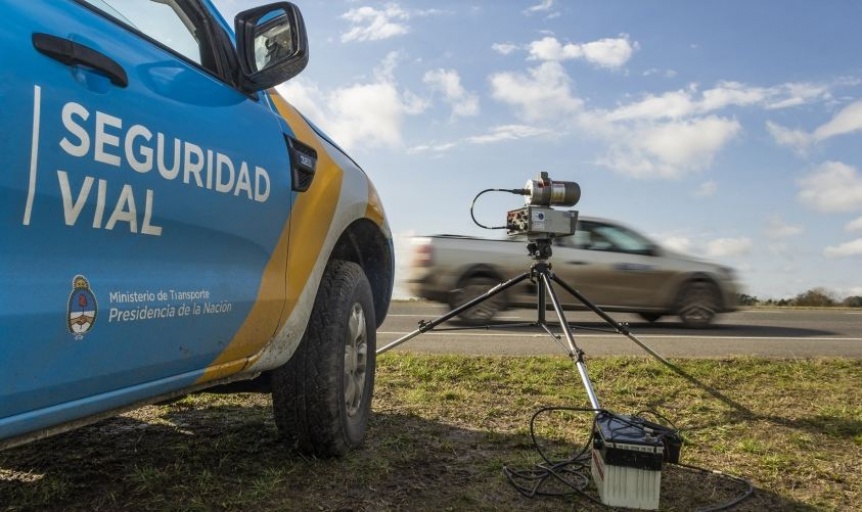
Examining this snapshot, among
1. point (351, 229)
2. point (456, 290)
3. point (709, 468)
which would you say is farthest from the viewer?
point (456, 290)

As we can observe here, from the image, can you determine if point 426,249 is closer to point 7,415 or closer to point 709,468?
point 709,468

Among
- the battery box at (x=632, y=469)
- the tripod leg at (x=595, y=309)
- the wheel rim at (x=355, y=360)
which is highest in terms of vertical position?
the tripod leg at (x=595, y=309)

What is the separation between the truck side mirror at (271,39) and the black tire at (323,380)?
0.85 meters

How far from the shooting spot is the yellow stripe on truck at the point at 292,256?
2.14 metres

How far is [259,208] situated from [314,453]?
1070mm

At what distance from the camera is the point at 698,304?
31.8 feet

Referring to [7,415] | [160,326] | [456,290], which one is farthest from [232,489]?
[456,290]

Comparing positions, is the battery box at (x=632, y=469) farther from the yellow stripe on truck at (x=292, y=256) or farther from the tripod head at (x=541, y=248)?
the tripod head at (x=541, y=248)

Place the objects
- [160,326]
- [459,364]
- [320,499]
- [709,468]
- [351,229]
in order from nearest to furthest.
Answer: [160,326] → [320,499] → [709,468] → [351,229] → [459,364]

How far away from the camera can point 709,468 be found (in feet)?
9.23

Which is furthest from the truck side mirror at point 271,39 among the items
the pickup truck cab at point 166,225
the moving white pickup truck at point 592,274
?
the moving white pickup truck at point 592,274

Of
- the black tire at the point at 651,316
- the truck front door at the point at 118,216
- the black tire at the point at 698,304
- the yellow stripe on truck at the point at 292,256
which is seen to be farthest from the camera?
the black tire at the point at 651,316

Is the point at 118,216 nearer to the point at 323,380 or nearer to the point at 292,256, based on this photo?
the point at 292,256

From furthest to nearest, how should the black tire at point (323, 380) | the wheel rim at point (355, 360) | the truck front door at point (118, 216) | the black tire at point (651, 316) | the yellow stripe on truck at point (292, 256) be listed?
the black tire at point (651, 316) → the wheel rim at point (355, 360) → the black tire at point (323, 380) → the yellow stripe on truck at point (292, 256) → the truck front door at point (118, 216)
